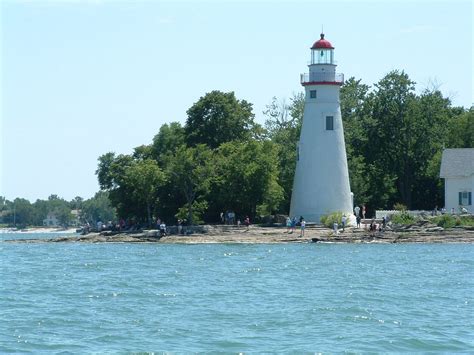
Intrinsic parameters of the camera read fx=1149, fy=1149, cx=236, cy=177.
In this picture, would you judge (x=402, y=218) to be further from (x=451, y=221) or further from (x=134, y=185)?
(x=134, y=185)

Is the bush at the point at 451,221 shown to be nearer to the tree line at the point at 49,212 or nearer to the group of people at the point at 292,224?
the group of people at the point at 292,224

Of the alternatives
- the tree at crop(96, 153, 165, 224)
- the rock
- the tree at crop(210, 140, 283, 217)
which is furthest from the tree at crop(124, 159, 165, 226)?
the rock

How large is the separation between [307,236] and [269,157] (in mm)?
8376

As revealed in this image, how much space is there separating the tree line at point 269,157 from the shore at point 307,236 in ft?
10.7

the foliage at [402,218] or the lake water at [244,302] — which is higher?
the foliage at [402,218]

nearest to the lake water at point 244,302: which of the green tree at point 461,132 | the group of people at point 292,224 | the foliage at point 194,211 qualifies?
the group of people at point 292,224

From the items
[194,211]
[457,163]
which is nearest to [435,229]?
[457,163]

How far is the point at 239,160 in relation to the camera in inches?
2665

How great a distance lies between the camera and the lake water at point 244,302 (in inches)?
1056

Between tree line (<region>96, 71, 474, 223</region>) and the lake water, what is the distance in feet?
44.5

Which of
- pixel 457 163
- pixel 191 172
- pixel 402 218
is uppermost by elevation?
pixel 457 163

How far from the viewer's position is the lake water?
2681 centimetres

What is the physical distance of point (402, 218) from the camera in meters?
63.9

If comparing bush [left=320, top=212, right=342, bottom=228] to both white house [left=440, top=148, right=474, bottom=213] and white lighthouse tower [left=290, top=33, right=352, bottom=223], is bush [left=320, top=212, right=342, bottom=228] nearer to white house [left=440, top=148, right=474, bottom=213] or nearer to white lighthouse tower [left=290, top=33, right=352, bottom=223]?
white lighthouse tower [left=290, top=33, right=352, bottom=223]
